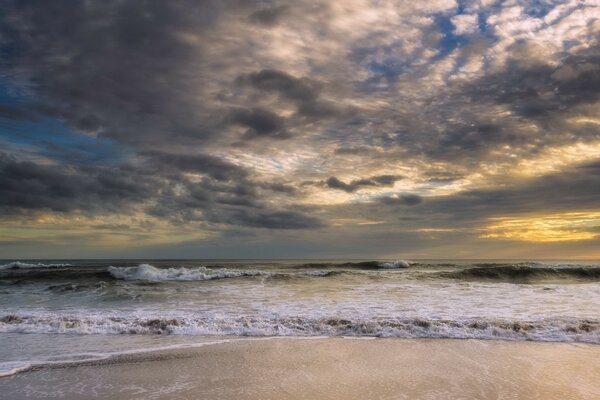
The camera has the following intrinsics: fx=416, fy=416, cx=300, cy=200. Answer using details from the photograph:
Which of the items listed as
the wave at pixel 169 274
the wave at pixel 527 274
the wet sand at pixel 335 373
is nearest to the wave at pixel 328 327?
the wet sand at pixel 335 373

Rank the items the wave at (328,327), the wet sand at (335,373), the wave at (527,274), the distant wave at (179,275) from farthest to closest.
A: the distant wave at (179,275)
the wave at (527,274)
the wave at (328,327)
the wet sand at (335,373)

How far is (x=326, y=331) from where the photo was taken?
1109 centimetres

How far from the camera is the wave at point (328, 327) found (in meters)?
10.5

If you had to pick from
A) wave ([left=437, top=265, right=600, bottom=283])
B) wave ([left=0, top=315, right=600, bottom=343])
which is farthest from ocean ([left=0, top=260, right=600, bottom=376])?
wave ([left=437, top=265, right=600, bottom=283])

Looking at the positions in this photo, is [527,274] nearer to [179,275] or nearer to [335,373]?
[179,275]

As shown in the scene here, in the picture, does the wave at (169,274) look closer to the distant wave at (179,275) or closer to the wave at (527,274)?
the distant wave at (179,275)

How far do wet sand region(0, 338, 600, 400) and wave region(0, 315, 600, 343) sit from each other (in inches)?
32.2

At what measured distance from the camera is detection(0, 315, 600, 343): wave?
1054 centimetres

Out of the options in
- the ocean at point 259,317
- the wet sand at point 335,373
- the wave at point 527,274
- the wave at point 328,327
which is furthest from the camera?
the wave at point 527,274

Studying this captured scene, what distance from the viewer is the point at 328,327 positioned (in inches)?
444

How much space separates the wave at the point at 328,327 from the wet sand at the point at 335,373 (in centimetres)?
82

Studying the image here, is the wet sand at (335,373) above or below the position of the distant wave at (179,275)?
below

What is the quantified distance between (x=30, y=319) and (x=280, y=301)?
847cm

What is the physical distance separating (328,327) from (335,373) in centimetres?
392
